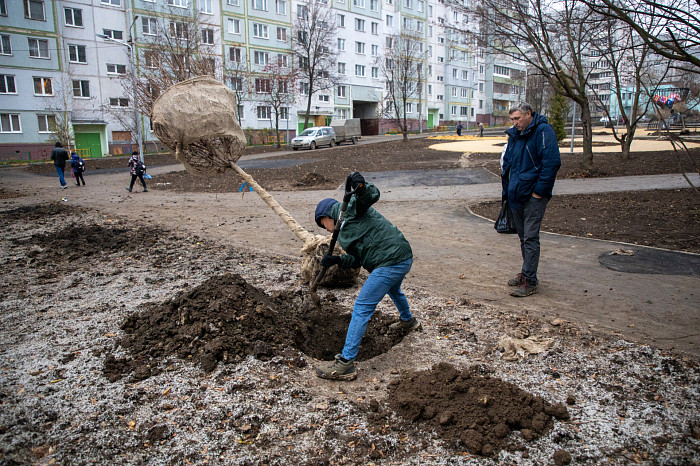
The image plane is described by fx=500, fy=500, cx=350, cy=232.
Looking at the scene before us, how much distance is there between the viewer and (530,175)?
5.59 metres

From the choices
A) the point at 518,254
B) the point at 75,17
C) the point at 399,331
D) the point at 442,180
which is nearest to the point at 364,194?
the point at 399,331

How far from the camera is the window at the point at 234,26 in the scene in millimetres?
49312

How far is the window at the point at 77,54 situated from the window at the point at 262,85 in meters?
15.0

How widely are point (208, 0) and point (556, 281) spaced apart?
49.7 m

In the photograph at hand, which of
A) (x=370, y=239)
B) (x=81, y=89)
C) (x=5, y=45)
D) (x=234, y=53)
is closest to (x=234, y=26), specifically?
(x=234, y=53)

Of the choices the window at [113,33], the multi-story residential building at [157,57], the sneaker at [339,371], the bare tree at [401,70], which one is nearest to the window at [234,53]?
the multi-story residential building at [157,57]

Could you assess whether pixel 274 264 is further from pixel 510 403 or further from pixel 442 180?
pixel 442 180

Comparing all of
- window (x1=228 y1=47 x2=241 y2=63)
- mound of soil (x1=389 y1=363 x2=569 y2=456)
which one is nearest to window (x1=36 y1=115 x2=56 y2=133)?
window (x1=228 y1=47 x2=241 y2=63)

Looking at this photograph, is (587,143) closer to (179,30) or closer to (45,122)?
(179,30)

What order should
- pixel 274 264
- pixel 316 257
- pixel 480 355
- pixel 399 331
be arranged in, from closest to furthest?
pixel 480 355 → pixel 399 331 → pixel 316 257 → pixel 274 264

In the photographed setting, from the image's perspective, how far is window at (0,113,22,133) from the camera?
38.1m

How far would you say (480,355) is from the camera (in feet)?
14.4

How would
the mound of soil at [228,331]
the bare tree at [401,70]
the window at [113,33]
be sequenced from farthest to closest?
the bare tree at [401,70], the window at [113,33], the mound of soil at [228,331]

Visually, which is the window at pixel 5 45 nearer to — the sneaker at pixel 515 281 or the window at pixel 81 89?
the window at pixel 81 89
